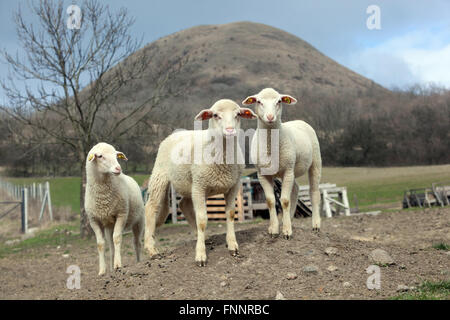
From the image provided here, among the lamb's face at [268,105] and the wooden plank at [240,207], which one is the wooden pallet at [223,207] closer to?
the wooden plank at [240,207]

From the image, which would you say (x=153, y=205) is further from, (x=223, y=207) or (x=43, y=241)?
(x=223, y=207)

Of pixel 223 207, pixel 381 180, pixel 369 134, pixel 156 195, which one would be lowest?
pixel 223 207

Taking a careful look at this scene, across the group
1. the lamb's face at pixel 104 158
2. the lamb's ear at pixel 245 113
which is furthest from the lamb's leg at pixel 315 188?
the lamb's face at pixel 104 158

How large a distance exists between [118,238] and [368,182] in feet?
94.5

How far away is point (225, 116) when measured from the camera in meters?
6.18

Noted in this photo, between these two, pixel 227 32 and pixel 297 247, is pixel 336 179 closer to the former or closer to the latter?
pixel 297 247

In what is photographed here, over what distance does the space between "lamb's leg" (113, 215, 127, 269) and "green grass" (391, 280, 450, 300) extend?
191 inches

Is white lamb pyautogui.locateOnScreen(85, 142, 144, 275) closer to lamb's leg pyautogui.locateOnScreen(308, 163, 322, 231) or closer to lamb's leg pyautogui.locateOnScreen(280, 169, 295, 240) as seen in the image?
lamb's leg pyautogui.locateOnScreen(280, 169, 295, 240)

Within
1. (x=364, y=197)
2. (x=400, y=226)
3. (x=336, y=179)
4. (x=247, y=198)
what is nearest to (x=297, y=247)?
(x=400, y=226)

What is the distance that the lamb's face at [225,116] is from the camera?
6.11 meters

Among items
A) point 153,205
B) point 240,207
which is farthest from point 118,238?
point 240,207

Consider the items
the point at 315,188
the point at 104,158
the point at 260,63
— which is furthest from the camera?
the point at 260,63

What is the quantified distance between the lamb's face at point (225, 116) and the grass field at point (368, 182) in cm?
1991

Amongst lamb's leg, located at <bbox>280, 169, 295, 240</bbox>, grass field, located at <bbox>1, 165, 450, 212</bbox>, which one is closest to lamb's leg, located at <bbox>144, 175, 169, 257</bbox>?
lamb's leg, located at <bbox>280, 169, 295, 240</bbox>
